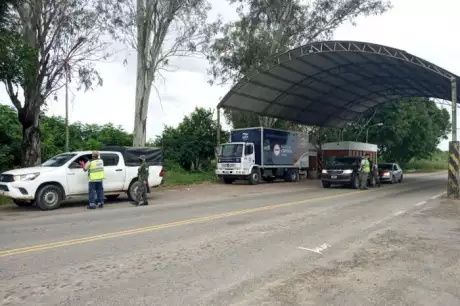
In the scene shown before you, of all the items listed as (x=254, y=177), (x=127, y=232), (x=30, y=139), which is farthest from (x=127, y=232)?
(x=254, y=177)

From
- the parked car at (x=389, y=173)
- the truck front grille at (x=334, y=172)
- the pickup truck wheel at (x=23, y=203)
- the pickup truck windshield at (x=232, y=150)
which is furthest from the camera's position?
the parked car at (x=389, y=173)

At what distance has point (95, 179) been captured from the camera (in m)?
13.1

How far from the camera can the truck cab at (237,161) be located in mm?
24203

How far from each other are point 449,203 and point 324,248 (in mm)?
9923

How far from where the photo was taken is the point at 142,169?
47.2 ft

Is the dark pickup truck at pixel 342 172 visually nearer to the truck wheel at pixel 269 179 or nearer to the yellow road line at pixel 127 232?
the truck wheel at pixel 269 179

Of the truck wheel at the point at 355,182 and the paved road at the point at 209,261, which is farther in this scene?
the truck wheel at the point at 355,182

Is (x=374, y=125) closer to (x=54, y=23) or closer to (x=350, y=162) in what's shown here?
(x=350, y=162)

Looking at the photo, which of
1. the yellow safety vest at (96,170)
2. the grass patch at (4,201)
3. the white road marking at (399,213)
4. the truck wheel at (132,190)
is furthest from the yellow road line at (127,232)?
the grass patch at (4,201)

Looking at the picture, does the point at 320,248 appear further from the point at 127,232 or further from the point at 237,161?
the point at 237,161

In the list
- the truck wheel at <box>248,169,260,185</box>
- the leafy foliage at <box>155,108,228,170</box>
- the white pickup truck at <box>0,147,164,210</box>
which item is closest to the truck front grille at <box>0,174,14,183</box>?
the white pickup truck at <box>0,147,164,210</box>

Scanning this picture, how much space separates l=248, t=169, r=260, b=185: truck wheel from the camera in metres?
24.6

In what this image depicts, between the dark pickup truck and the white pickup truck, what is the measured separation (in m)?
9.75

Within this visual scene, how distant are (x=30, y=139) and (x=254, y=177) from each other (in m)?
12.4
